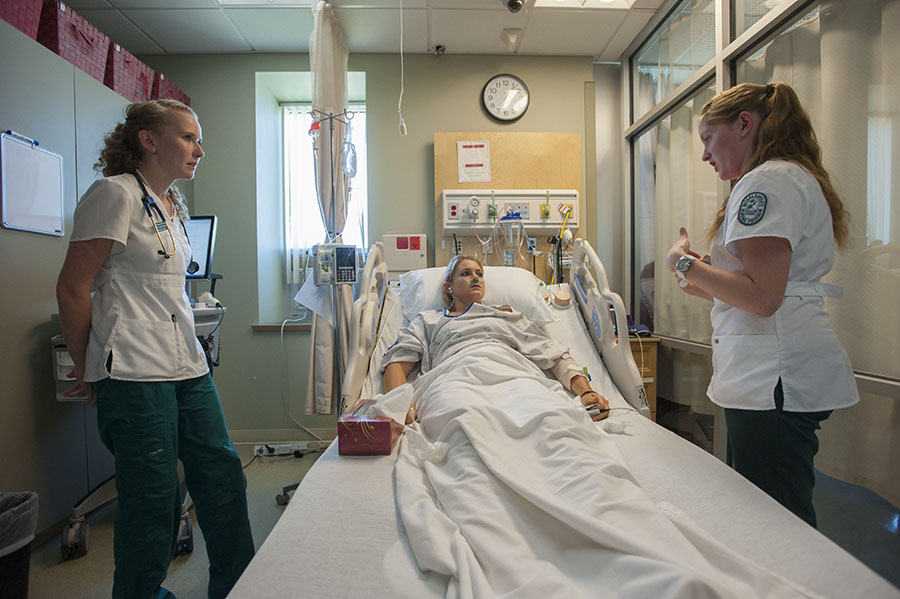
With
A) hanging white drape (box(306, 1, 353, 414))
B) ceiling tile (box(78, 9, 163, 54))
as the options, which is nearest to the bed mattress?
hanging white drape (box(306, 1, 353, 414))

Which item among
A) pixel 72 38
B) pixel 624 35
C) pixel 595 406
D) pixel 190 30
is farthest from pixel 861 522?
pixel 190 30

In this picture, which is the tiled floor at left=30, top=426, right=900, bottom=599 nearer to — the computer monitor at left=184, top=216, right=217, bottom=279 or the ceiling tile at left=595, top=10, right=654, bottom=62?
the computer monitor at left=184, top=216, right=217, bottom=279

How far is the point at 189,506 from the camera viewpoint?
2.44 metres

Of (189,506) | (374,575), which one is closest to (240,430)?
(189,506)

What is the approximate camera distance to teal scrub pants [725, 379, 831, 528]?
1160mm

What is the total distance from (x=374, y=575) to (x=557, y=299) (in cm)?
205

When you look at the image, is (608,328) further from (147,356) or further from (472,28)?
(472,28)

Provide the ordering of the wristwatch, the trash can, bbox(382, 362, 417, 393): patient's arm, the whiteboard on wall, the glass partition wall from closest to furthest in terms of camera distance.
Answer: the wristwatch, the trash can, the glass partition wall, the whiteboard on wall, bbox(382, 362, 417, 393): patient's arm

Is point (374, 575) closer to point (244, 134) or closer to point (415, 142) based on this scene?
point (415, 142)

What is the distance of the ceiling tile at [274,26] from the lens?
3018 millimetres

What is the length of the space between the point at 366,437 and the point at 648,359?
203 centimetres

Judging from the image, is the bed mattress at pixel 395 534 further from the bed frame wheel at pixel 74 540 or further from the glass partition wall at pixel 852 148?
the bed frame wheel at pixel 74 540

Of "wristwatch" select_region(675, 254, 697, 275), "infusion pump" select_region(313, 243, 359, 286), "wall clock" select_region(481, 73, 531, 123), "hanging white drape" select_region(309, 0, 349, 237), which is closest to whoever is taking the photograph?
"wristwatch" select_region(675, 254, 697, 275)

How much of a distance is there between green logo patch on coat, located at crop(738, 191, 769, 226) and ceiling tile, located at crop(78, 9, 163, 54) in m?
3.67
